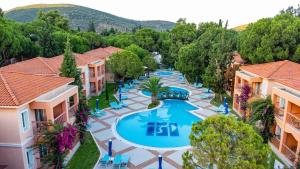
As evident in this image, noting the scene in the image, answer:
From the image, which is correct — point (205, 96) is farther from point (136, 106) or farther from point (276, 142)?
point (276, 142)

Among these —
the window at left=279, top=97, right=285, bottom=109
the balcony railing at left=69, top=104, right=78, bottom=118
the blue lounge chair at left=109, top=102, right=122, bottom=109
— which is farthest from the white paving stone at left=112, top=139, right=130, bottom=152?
the window at left=279, top=97, right=285, bottom=109

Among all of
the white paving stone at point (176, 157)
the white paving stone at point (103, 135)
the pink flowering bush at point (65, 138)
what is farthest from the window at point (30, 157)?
the white paving stone at point (176, 157)

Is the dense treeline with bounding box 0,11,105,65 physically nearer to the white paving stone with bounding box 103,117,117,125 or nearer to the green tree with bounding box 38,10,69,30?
the green tree with bounding box 38,10,69,30

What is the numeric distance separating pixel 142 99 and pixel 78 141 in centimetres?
1575

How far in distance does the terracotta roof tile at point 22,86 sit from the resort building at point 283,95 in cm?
1652

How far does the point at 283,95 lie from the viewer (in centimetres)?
1741

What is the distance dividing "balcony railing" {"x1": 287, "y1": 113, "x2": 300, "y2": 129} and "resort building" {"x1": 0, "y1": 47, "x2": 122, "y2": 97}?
20697 millimetres

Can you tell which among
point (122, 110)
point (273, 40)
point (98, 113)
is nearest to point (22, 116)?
point (98, 113)

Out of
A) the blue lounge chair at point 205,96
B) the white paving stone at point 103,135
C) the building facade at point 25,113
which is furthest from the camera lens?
the blue lounge chair at point 205,96

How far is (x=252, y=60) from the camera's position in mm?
28859

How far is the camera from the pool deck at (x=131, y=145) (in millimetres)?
17547

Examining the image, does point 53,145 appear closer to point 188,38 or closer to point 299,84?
point 299,84

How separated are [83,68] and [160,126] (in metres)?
13.5

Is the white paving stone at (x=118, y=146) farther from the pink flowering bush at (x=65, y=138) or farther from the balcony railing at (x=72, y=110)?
the pink flowering bush at (x=65, y=138)
